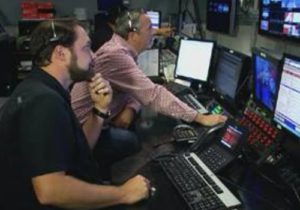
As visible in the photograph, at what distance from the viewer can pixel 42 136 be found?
116 cm

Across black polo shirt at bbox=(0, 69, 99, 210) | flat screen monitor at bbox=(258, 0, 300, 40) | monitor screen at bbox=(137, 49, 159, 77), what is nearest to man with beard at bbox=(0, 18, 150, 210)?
black polo shirt at bbox=(0, 69, 99, 210)

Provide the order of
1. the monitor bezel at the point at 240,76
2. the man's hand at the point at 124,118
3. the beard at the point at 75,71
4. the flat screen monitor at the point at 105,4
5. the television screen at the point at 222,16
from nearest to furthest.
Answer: the beard at the point at 75,71, the monitor bezel at the point at 240,76, the man's hand at the point at 124,118, the television screen at the point at 222,16, the flat screen monitor at the point at 105,4

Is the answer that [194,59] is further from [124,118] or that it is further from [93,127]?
[93,127]

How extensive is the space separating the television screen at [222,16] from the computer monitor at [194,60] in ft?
0.67

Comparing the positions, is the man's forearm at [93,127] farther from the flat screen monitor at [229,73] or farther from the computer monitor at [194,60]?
the computer monitor at [194,60]

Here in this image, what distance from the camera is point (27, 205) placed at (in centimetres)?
125

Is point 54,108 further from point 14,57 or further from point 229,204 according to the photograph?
point 14,57

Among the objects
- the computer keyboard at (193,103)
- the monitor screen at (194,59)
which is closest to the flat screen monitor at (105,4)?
the monitor screen at (194,59)

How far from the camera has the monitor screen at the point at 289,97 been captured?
4.74 feet

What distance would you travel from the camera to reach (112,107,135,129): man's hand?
228cm

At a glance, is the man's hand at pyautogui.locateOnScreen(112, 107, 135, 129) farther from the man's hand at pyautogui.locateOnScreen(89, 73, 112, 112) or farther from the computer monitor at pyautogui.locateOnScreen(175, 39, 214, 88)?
the computer monitor at pyautogui.locateOnScreen(175, 39, 214, 88)

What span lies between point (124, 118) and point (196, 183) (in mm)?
943

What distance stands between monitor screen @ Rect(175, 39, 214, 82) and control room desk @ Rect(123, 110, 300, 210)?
1309 mm

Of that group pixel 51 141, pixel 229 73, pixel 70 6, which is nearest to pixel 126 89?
pixel 229 73
